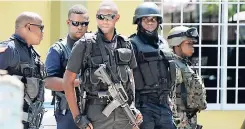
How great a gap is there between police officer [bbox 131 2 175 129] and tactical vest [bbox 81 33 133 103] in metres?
0.54

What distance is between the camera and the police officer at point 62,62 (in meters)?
5.13

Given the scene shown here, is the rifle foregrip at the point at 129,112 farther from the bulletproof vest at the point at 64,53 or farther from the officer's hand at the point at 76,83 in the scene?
the bulletproof vest at the point at 64,53

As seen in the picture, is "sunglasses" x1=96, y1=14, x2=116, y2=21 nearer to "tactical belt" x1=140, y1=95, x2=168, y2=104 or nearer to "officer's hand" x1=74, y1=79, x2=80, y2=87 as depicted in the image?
Answer: "officer's hand" x1=74, y1=79, x2=80, y2=87

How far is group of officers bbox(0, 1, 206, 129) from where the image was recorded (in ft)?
14.8

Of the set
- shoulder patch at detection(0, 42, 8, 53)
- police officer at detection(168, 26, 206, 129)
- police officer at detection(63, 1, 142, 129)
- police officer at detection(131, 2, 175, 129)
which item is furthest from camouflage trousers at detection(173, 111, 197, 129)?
shoulder patch at detection(0, 42, 8, 53)

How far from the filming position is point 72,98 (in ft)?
14.8

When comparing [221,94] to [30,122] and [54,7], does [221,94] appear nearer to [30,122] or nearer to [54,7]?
[54,7]

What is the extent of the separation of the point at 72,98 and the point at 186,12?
13.4ft

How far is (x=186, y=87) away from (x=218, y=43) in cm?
263

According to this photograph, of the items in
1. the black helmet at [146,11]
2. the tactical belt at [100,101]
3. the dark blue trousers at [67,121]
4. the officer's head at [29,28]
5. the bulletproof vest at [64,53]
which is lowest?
the dark blue trousers at [67,121]

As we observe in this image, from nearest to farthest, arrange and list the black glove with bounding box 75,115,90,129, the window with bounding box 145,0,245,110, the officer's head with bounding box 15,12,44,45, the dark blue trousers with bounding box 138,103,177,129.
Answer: the black glove with bounding box 75,115,90,129 < the officer's head with bounding box 15,12,44,45 < the dark blue trousers with bounding box 138,103,177,129 < the window with bounding box 145,0,245,110

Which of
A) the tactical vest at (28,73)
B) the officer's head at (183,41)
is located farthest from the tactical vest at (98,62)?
the officer's head at (183,41)

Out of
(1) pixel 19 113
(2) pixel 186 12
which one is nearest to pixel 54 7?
(2) pixel 186 12

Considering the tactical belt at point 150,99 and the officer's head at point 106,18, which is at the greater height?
the officer's head at point 106,18
